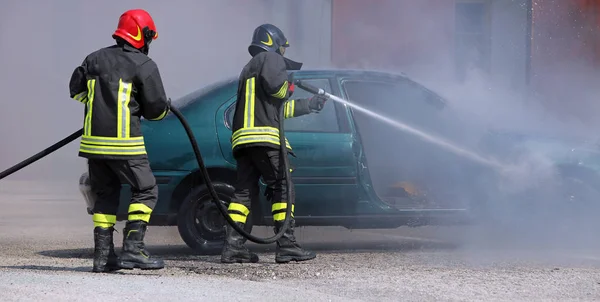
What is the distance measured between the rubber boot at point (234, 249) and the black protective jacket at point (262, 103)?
511 millimetres

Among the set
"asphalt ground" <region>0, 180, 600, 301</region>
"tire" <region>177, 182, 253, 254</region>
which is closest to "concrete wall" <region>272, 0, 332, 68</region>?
"asphalt ground" <region>0, 180, 600, 301</region>

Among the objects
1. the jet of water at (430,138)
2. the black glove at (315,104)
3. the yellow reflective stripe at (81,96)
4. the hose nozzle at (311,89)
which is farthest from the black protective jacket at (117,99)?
the jet of water at (430,138)

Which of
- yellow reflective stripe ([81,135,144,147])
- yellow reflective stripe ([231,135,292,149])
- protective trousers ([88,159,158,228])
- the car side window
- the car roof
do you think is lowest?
protective trousers ([88,159,158,228])

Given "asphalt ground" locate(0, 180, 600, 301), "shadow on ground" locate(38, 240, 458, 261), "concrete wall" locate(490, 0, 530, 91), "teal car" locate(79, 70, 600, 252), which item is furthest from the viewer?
"concrete wall" locate(490, 0, 530, 91)

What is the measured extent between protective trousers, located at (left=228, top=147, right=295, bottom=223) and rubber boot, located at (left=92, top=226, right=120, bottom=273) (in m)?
0.92

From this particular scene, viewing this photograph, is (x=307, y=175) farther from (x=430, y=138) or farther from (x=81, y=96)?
(x=81, y=96)

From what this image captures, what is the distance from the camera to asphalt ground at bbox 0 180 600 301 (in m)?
5.48

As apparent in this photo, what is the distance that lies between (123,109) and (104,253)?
84 centimetres

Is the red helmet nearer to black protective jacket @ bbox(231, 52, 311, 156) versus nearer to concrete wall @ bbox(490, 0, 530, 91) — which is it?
black protective jacket @ bbox(231, 52, 311, 156)

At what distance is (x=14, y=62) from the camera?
612 inches

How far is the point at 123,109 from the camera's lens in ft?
20.4

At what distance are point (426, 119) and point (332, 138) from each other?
862mm

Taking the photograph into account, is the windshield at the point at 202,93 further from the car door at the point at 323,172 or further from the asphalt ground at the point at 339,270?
the asphalt ground at the point at 339,270

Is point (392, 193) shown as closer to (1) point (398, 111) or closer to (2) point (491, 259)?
(1) point (398, 111)
